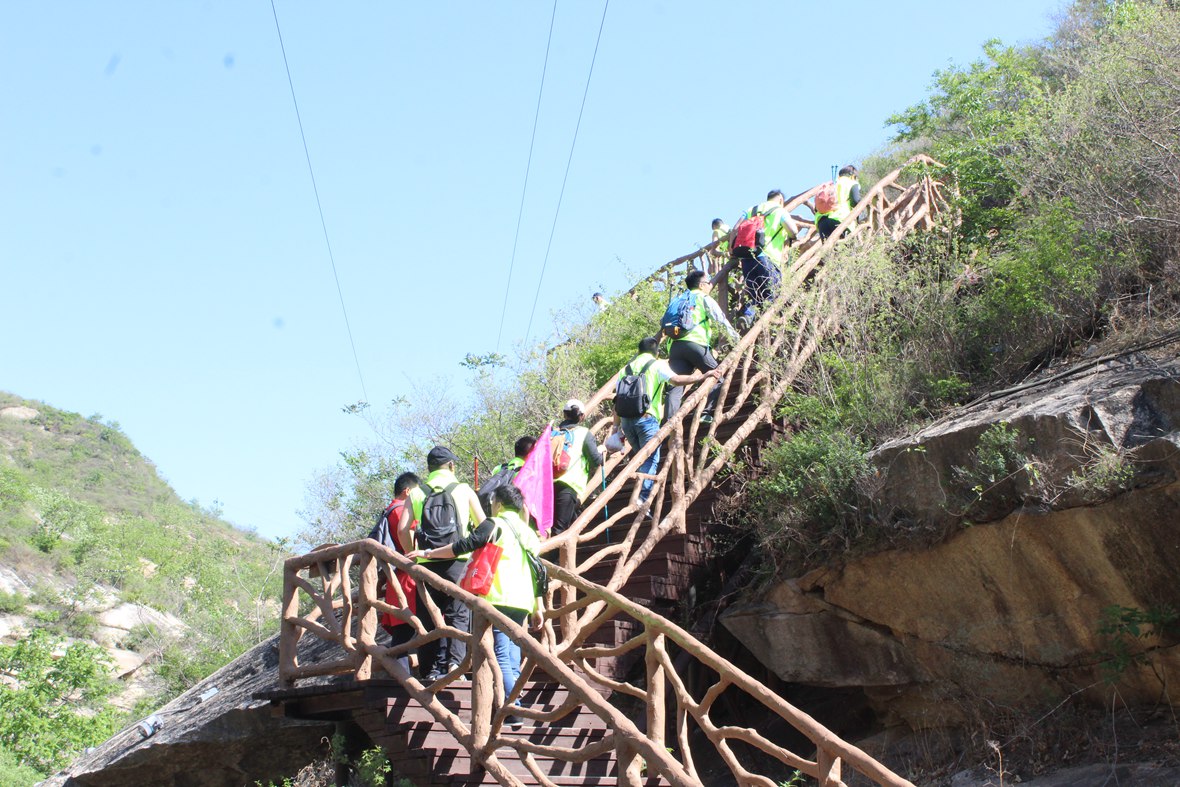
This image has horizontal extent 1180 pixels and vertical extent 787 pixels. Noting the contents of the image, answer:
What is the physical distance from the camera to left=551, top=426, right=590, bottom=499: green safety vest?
344 inches

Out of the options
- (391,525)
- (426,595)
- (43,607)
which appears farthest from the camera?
(43,607)

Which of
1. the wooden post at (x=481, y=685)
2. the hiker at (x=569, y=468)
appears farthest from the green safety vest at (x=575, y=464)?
the wooden post at (x=481, y=685)

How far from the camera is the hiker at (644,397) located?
941 centimetres

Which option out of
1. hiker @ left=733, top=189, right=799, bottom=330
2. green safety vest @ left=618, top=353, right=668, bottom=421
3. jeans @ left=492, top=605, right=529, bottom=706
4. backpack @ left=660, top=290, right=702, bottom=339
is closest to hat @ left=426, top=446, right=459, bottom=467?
jeans @ left=492, top=605, right=529, bottom=706

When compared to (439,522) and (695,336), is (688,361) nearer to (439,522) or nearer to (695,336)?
(695,336)

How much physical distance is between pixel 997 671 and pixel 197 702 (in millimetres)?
9661

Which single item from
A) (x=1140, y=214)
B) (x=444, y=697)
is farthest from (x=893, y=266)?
(x=444, y=697)

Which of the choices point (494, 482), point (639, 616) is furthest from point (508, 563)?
point (494, 482)

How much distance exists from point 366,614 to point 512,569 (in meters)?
1.44

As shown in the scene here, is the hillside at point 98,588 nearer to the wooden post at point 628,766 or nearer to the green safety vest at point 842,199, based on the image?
the green safety vest at point 842,199

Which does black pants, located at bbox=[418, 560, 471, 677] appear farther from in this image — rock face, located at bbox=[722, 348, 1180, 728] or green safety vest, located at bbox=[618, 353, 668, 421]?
green safety vest, located at bbox=[618, 353, 668, 421]

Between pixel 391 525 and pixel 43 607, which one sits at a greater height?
pixel 43 607

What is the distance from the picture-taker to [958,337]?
9.56m

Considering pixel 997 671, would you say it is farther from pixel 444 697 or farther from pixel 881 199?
pixel 881 199
